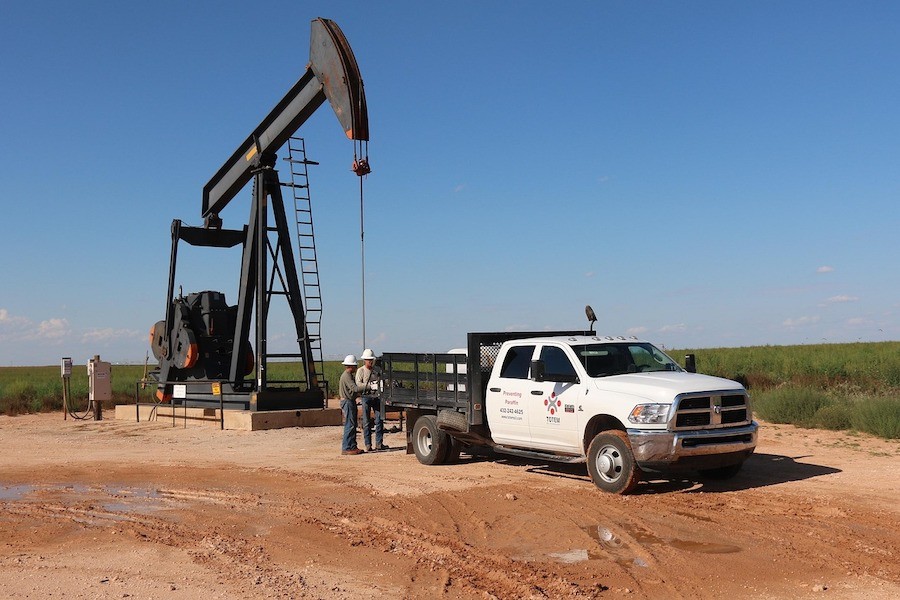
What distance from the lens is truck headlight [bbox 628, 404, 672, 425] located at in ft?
34.9

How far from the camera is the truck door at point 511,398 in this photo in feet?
41.1

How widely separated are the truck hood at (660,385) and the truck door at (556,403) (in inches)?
17.5

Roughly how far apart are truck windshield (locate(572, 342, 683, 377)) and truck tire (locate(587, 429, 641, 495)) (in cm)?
96

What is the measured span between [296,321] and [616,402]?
41.4 ft

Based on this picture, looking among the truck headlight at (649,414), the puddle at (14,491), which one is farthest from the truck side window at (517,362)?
the puddle at (14,491)

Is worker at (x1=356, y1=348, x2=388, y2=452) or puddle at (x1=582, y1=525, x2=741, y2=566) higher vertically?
worker at (x1=356, y1=348, x2=388, y2=452)

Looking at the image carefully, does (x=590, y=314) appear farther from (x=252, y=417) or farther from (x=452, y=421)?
(x=252, y=417)

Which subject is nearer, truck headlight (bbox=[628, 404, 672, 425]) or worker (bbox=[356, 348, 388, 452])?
truck headlight (bbox=[628, 404, 672, 425])

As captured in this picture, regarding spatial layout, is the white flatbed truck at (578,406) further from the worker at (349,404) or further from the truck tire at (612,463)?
the worker at (349,404)

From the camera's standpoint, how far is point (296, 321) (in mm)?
22297

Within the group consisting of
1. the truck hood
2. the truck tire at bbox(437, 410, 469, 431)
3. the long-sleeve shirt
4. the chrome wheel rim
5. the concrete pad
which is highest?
the long-sleeve shirt

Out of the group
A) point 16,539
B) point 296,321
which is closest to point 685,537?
point 16,539

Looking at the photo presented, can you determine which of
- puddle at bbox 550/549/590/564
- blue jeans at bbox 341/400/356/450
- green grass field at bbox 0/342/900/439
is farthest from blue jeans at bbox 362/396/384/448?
green grass field at bbox 0/342/900/439

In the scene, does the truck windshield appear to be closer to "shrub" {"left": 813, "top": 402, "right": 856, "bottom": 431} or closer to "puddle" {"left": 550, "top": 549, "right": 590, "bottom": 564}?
"puddle" {"left": 550, "top": 549, "right": 590, "bottom": 564}
